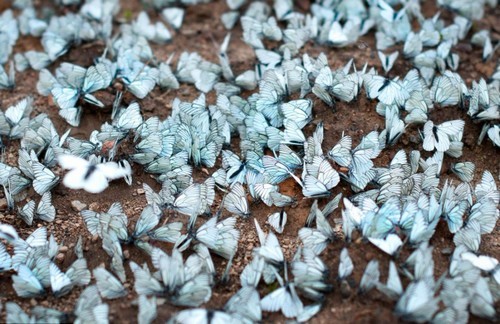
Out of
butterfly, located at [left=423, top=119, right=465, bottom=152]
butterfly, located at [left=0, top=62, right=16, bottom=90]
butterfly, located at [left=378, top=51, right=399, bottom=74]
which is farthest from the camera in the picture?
butterfly, located at [left=0, top=62, right=16, bottom=90]

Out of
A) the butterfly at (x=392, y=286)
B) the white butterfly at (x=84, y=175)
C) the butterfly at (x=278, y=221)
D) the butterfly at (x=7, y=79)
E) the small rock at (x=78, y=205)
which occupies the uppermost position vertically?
the white butterfly at (x=84, y=175)

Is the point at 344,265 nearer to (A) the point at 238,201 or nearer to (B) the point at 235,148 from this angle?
(A) the point at 238,201

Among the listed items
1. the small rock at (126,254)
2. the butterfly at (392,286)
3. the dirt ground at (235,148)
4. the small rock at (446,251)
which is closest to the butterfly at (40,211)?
the dirt ground at (235,148)

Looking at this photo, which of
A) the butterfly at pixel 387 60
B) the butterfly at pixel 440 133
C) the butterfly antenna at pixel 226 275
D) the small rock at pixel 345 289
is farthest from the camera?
the butterfly at pixel 387 60

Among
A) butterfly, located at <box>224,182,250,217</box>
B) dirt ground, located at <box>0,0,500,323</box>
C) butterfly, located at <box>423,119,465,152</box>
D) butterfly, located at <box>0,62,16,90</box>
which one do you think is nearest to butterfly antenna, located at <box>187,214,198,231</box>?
dirt ground, located at <box>0,0,500,323</box>

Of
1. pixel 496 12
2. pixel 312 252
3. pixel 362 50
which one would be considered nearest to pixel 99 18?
pixel 362 50

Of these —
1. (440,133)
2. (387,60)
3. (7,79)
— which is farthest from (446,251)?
(7,79)

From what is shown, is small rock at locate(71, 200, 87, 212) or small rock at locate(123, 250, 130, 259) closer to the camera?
small rock at locate(123, 250, 130, 259)

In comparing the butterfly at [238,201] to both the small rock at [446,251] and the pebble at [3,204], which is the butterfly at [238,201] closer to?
the small rock at [446,251]

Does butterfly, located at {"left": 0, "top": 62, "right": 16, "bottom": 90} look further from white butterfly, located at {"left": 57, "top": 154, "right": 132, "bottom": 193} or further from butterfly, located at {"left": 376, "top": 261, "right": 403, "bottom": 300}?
butterfly, located at {"left": 376, "top": 261, "right": 403, "bottom": 300}
